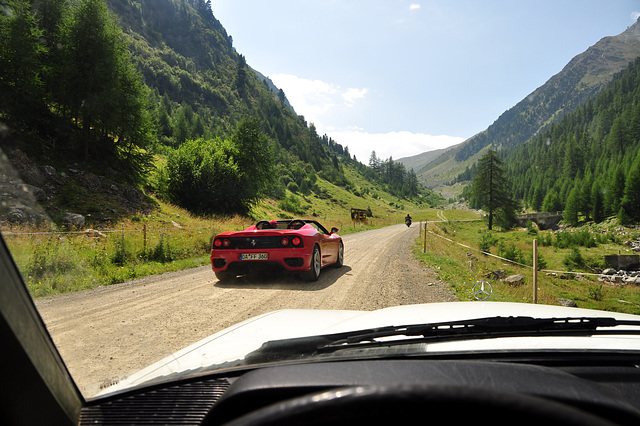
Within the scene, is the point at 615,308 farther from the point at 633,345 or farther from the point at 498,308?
the point at 633,345

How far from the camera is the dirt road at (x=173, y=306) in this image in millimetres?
2617

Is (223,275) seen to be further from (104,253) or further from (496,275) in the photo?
(496,275)

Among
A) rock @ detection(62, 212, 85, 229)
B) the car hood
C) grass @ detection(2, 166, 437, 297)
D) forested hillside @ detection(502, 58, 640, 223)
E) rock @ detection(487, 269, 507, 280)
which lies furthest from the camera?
forested hillside @ detection(502, 58, 640, 223)

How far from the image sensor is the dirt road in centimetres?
Result: 262

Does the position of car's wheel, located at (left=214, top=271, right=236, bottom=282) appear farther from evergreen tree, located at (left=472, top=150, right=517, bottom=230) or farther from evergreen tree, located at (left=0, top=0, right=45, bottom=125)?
evergreen tree, located at (left=472, top=150, right=517, bottom=230)

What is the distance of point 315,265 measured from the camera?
21.6ft

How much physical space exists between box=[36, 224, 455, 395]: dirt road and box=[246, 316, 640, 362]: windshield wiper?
0.91 metres

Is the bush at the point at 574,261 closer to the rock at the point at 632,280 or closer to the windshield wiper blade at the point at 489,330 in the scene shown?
Result: the rock at the point at 632,280

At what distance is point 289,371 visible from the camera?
3.00 feet

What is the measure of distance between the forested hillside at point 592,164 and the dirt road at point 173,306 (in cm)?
6830

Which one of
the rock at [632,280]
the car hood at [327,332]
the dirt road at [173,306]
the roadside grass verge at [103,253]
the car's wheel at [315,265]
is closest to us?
the car hood at [327,332]

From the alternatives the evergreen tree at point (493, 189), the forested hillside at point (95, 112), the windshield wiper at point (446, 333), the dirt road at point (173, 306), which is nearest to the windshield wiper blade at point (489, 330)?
the windshield wiper at point (446, 333)

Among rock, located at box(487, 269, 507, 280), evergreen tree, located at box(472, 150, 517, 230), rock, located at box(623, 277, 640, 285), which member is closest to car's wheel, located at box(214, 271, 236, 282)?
rock, located at box(487, 269, 507, 280)

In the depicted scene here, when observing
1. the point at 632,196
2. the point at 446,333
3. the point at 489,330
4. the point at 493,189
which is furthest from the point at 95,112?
the point at 632,196
